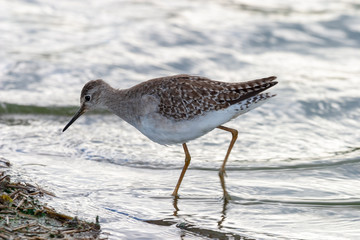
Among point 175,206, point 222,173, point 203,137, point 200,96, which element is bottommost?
point 175,206

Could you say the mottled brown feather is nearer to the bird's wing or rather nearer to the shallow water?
the bird's wing

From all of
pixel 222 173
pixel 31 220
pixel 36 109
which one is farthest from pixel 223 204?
pixel 36 109

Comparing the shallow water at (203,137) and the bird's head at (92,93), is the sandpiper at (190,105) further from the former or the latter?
the bird's head at (92,93)

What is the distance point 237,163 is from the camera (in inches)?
340

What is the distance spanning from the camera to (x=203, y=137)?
9742 millimetres

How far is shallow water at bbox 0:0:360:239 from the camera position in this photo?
22.7ft

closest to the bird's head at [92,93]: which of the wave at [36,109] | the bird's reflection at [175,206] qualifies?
the bird's reflection at [175,206]

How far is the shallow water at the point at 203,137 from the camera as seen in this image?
6.92 m

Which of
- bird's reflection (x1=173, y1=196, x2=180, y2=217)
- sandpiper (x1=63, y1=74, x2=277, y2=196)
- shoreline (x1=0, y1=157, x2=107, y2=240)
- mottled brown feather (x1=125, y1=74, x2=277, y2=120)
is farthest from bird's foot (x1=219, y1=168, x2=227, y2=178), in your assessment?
shoreline (x1=0, y1=157, x2=107, y2=240)

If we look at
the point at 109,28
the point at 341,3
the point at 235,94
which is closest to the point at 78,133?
the point at 235,94

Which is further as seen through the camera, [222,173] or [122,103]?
[222,173]

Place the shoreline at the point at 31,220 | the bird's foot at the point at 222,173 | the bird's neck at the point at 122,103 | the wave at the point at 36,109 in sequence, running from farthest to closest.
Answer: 1. the wave at the point at 36,109
2. the bird's foot at the point at 222,173
3. the bird's neck at the point at 122,103
4. the shoreline at the point at 31,220

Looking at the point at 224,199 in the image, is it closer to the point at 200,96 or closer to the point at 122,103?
the point at 200,96

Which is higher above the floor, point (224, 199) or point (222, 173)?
point (222, 173)
